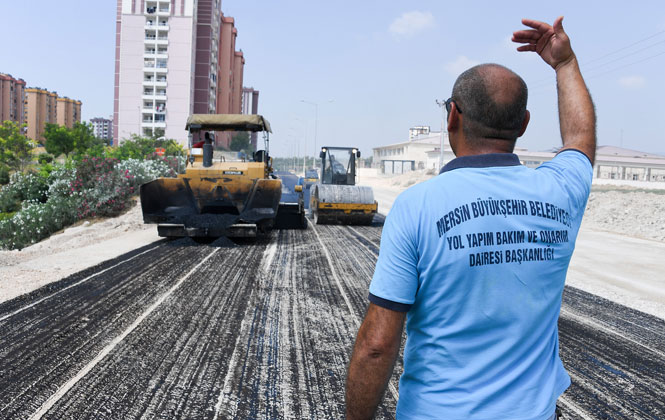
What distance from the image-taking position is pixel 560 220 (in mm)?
1671

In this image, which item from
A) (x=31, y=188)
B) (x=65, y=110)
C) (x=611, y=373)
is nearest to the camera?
(x=611, y=373)

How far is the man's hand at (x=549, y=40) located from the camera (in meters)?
2.06

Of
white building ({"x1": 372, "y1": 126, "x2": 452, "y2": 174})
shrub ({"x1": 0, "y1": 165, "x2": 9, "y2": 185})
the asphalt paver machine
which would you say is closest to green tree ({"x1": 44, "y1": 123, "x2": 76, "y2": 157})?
shrub ({"x1": 0, "y1": 165, "x2": 9, "y2": 185})

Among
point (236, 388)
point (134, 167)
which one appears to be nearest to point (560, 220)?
point (236, 388)

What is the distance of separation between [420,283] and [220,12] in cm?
9810

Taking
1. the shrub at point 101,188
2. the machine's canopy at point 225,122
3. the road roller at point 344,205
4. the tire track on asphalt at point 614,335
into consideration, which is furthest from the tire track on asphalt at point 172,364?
the shrub at point 101,188

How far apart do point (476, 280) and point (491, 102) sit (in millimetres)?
558

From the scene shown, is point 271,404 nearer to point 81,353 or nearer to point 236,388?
point 236,388

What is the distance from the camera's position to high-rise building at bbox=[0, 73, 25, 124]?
114875mm

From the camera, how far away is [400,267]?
1537 millimetres

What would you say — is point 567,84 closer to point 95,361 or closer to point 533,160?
point 95,361

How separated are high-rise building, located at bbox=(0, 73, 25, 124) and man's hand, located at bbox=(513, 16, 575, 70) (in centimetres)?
12888

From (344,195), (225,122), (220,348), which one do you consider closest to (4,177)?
(344,195)

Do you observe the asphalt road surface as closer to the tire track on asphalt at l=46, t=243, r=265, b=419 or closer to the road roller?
the tire track on asphalt at l=46, t=243, r=265, b=419
